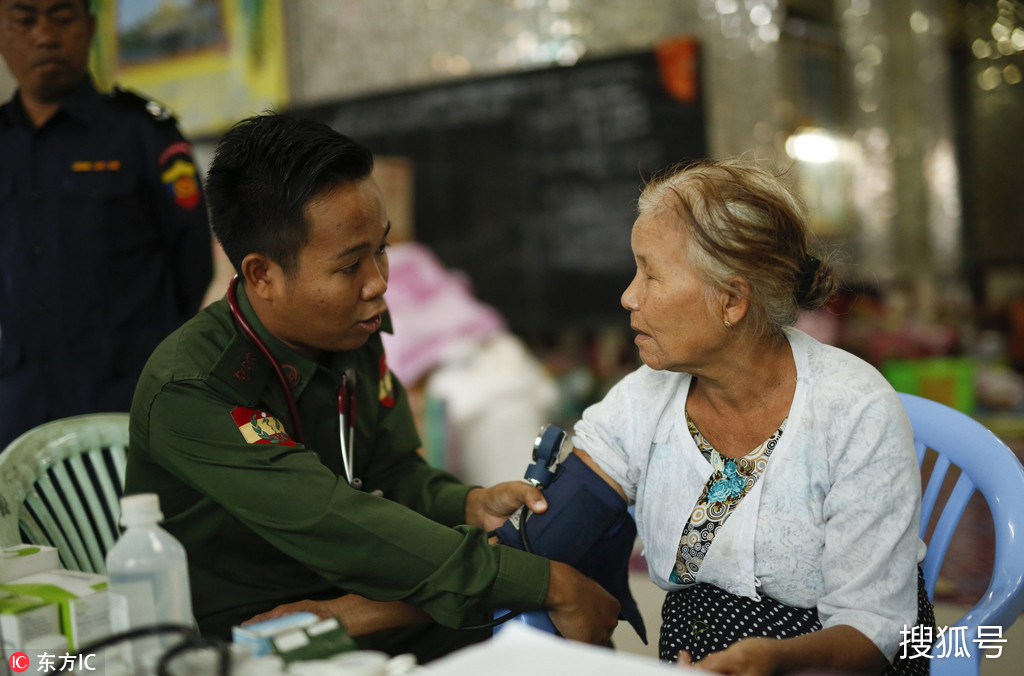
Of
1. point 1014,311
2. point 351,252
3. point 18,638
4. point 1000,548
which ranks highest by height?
point 351,252

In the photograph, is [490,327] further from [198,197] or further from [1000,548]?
[1000,548]

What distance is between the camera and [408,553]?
1115 millimetres

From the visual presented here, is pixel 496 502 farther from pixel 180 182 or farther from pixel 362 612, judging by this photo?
pixel 180 182

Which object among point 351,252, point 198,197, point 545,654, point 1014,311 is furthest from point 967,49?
point 545,654

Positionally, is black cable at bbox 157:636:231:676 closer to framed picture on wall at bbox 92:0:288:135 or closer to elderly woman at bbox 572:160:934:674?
elderly woman at bbox 572:160:934:674

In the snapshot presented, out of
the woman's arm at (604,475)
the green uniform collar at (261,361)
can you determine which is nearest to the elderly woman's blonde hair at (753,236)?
the woman's arm at (604,475)

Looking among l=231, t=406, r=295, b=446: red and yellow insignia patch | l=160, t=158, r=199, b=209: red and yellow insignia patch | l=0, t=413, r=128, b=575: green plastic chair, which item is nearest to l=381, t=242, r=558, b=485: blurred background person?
l=160, t=158, r=199, b=209: red and yellow insignia patch

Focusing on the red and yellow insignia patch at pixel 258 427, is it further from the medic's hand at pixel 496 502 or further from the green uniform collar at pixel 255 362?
the medic's hand at pixel 496 502

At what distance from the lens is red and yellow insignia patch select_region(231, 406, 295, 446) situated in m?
1.16

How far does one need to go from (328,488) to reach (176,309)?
125 centimetres

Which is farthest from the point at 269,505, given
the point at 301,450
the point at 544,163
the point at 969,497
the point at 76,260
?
the point at 544,163

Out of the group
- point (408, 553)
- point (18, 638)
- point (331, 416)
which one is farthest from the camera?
point (331, 416)

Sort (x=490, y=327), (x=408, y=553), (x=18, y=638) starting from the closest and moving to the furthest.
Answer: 1. (x=18, y=638)
2. (x=408, y=553)
3. (x=490, y=327)

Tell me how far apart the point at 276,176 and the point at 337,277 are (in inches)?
6.6
